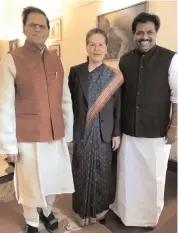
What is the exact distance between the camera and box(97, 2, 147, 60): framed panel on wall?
2.66m

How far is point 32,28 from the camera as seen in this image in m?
1.34

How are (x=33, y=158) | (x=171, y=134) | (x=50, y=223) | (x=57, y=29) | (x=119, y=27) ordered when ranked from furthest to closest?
(x=57, y=29)
(x=119, y=27)
(x=50, y=223)
(x=171, y=134)
(x=33, y=158)

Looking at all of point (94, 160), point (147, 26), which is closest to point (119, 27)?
point (147, 26)

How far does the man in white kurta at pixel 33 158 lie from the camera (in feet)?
4.32

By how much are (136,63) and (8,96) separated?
2.72ft

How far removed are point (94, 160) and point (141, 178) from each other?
38 cm

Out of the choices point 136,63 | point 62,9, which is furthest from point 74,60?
point 136,63

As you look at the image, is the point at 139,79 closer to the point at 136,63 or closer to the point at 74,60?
the point at 136,63

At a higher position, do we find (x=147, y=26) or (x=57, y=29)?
(x=57, y=29)

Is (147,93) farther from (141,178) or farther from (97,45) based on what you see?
(141,178)

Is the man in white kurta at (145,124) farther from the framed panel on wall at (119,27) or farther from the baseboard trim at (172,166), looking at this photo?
the framed panel on wall at (119,27)

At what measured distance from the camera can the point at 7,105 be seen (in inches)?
51.8

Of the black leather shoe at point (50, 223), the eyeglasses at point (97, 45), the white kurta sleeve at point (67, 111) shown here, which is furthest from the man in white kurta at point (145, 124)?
the black leather shoe at point (50, 223)

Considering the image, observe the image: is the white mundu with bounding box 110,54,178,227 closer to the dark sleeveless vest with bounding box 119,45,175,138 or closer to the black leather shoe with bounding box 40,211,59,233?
the dark sleeveless vest with bounding box 119,45,175,138
